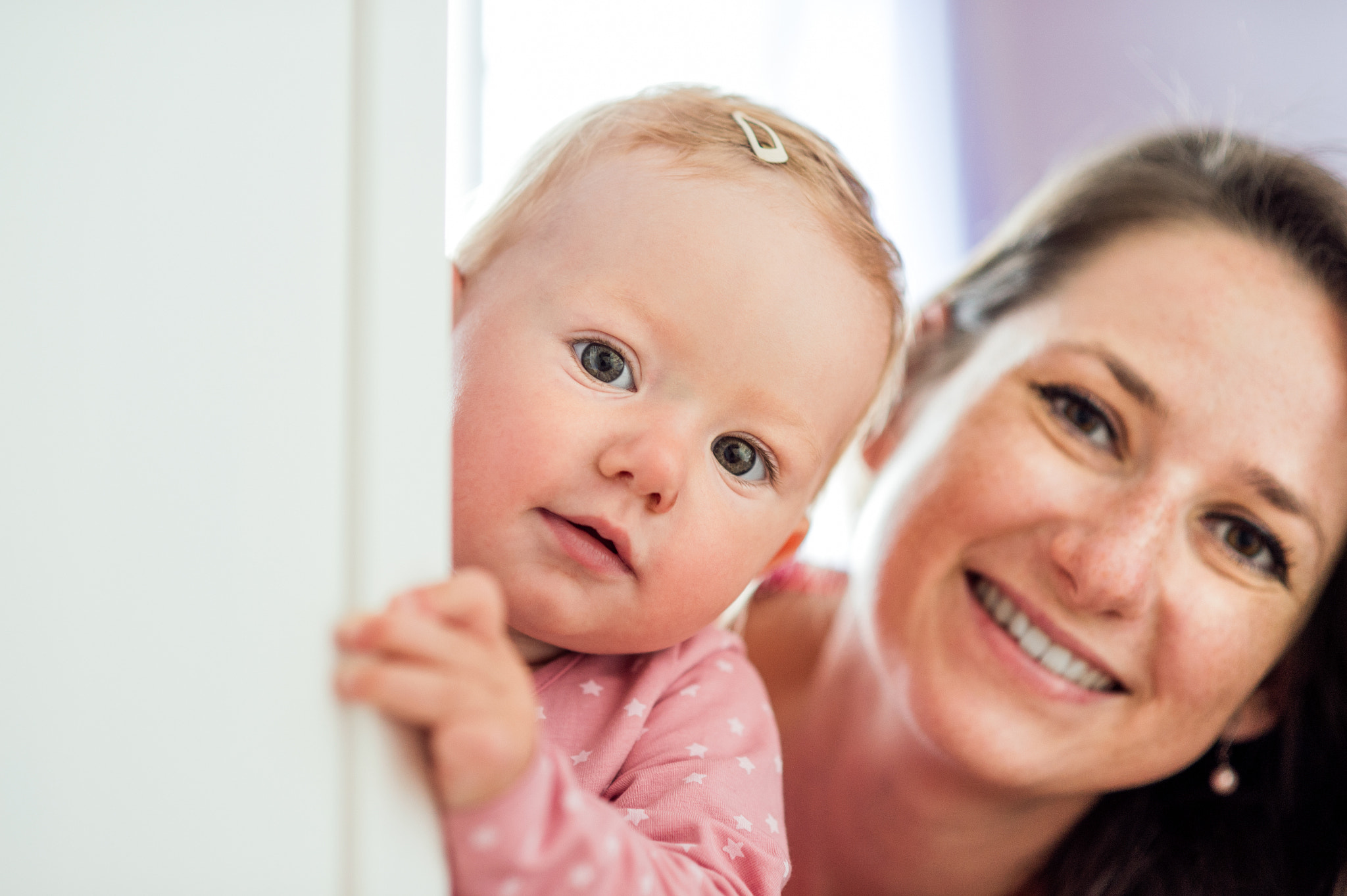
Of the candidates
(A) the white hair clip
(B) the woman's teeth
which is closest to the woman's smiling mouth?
(B) the woman's teeth

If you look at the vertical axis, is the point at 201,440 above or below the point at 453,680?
above

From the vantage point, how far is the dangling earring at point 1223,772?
1.30m

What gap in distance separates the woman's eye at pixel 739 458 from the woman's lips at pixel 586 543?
4.8 inches

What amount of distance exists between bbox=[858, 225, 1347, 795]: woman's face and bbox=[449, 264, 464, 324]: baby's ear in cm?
62

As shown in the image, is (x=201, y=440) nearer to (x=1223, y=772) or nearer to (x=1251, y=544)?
(x=1251, y=544)

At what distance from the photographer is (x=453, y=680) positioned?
41 cm

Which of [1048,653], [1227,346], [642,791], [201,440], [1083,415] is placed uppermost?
[201,440]

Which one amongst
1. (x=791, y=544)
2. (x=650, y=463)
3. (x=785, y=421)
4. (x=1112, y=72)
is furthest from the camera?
(x=1112, y=72)

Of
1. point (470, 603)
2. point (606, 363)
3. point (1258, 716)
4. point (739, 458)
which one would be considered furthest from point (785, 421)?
point (1258, 716)

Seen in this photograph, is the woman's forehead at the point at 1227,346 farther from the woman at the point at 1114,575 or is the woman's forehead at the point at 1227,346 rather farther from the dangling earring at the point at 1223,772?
the dangling earring at the point at 1223,772

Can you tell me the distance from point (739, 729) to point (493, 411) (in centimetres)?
33

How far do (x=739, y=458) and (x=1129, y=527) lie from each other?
493mm

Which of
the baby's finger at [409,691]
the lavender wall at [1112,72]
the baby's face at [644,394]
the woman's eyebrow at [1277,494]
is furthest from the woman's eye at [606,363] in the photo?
the lavender wall at [1112,72]

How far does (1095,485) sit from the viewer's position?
108cm
